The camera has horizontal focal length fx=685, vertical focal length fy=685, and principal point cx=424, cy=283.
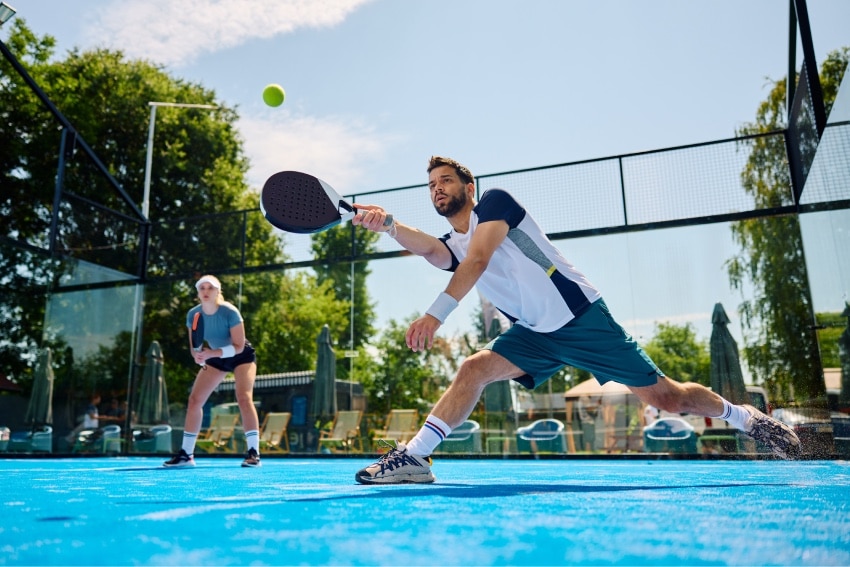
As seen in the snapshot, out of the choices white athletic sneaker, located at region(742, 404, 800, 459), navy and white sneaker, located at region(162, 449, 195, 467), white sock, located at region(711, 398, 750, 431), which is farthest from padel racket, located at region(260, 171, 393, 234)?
navy and white sneaker, located at region(162, 449, 195, 467)

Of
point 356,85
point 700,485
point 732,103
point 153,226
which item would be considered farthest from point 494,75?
point 700,485

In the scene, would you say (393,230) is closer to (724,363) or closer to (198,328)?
(198,328)

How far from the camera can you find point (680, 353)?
32.0 ft

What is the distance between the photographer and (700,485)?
324 centimetres

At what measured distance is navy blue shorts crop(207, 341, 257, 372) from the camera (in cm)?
606

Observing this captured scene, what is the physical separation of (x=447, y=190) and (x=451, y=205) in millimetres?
81

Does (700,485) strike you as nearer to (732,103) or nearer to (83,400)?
(83,400)

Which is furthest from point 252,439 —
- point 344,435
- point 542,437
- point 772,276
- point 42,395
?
point 772,276

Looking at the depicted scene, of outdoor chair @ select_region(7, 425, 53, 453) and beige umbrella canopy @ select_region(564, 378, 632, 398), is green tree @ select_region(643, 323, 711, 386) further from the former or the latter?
outdoor chair @ select_region(7, 425, 53, 453)

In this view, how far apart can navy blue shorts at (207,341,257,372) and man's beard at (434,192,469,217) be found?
3.18 meters

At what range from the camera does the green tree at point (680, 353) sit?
9445 mm

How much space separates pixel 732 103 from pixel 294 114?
8762 millimetres

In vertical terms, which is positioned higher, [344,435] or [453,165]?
[453,165]

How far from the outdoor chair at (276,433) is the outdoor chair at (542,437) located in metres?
3.85
